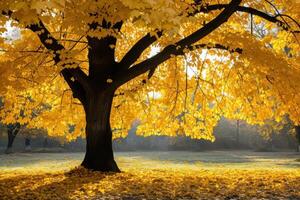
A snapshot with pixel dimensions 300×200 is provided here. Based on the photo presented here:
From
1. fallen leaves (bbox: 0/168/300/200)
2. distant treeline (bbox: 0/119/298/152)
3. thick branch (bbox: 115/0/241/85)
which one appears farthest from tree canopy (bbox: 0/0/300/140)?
distant treeline (bbox: 0/119/298/152)

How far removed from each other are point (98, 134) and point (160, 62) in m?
3.39

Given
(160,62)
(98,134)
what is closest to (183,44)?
(160,62)

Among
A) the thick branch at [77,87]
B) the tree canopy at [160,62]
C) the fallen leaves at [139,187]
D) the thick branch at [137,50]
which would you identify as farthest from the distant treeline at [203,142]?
the fallen leaves at [139,187]

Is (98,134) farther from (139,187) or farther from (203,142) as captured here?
(203,142)

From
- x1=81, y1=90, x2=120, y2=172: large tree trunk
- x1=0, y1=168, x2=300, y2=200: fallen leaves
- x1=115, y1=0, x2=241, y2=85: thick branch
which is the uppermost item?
x1=115, y1=0, x2=241, y2=85: thick branch

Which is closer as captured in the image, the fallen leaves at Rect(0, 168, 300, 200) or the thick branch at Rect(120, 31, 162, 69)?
the fallen leaves at Rect(0, 168, 300, 200)

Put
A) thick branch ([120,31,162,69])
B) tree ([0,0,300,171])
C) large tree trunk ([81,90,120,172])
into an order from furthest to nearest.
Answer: large tree trunk ([81,90,120,172]) → thick branch ([120,31,162,69]) → tree ([0,0,300,171])

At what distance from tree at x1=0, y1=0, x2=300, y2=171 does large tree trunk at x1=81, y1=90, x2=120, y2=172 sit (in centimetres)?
3

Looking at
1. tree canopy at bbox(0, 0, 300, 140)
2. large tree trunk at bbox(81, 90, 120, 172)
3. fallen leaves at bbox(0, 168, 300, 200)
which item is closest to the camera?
fallen leaves at bbox(0, 168, 300, 200)

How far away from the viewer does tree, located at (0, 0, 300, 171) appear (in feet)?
35.6

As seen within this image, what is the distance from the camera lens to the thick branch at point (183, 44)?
488 inches

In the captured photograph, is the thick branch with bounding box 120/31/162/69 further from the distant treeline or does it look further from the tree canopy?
the distant treeline

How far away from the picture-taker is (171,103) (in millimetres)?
19859

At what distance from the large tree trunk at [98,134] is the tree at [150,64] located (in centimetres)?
3
